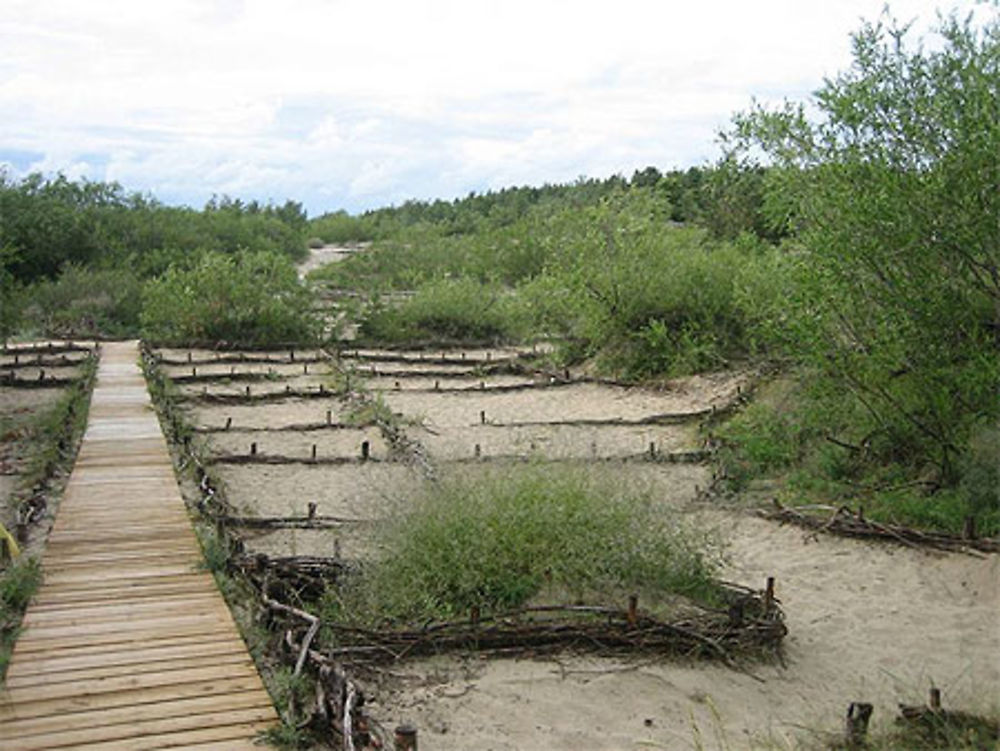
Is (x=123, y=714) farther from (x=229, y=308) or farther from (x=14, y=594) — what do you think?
(x=229, y=308)

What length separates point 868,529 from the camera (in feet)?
28.8

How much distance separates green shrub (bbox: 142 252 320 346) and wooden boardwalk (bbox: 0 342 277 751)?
1355cm

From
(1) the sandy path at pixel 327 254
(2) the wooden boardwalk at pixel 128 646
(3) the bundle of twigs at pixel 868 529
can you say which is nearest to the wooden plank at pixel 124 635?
(2) the wooden boardwalk at pixel 128 646

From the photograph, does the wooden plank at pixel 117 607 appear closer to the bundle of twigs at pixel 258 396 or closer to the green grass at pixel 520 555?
the green grass at pixel 520 555

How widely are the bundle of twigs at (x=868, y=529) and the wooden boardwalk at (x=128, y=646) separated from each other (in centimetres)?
525

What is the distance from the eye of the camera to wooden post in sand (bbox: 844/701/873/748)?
16.5 ft

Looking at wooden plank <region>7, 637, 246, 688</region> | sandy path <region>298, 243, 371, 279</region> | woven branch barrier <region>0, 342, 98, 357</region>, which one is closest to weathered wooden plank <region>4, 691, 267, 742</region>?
wooden plank <region>7, 637, 246, 688</region>

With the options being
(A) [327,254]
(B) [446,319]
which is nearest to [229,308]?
(B) [446,319]

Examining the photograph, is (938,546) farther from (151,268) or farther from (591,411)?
(151,268)

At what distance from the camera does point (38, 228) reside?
2845 cm

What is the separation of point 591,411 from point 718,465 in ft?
13.1

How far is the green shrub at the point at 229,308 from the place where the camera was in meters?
21.9

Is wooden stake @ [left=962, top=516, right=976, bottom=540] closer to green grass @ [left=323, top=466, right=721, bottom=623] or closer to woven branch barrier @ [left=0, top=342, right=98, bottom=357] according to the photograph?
green grass @ [left=323, top=466, right=721, bottom=623]

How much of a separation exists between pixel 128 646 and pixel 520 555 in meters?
2.41
